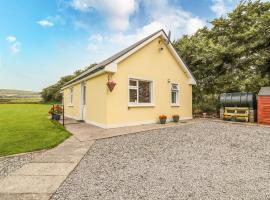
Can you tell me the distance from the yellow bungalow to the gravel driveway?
121 inches

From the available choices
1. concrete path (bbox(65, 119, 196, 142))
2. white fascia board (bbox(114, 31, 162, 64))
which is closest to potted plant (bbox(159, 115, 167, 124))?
concrete path (bbox(65, 119, 196, 142))

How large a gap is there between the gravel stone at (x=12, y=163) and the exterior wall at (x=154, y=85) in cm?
442

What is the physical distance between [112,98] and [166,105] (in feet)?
13.4

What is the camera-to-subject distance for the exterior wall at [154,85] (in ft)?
30.5

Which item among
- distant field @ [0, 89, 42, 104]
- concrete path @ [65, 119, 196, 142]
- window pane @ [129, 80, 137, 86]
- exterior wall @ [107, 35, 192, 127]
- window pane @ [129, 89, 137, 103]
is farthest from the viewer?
distant field @ [0, 89, 42, 104]

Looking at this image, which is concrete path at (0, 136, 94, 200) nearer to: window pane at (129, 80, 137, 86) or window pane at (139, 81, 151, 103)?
window pane at (129, 80, 137, 86)

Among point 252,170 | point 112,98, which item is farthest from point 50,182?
point 112,98

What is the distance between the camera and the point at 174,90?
41.3 ft

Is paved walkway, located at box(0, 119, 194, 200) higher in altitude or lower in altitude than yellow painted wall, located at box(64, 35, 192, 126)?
lower

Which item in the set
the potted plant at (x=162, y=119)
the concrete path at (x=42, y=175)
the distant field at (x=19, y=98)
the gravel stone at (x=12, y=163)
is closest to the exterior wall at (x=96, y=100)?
the potted plant at (x=162, y=119)

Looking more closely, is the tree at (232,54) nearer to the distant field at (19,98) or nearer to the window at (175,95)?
the window at (175,95)

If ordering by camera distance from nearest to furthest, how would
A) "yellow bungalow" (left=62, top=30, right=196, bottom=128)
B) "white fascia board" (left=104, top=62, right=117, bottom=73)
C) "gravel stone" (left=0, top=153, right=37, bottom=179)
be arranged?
"gravel stone" (left=0, top=153, right=37, bottom=179)
"white fascia board" (left=104, top=62, right=117, bottom=73)
"yellow bungalow" (left=62, top=30, right=196, bottom=128)

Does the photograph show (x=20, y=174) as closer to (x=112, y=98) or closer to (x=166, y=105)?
(x=112, y=98)

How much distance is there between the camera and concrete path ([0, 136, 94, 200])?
285 centimetres
